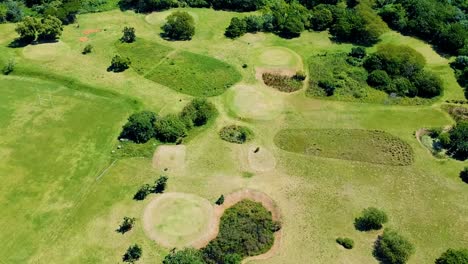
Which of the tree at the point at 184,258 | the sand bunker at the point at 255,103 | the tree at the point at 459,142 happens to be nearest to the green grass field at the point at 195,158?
the sand bunker at the point at 255,103

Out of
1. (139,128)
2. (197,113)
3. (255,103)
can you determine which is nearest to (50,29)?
(139,128)

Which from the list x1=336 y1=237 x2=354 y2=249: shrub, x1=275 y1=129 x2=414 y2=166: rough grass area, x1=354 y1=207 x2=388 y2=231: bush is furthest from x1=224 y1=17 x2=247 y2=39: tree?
x1=336 y1=237 x2=354 y2=249: shrub

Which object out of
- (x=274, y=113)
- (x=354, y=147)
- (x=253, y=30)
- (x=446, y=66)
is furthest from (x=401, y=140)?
(x=253, y=30)

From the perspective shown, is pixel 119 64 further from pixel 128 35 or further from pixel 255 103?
pixel 255 103

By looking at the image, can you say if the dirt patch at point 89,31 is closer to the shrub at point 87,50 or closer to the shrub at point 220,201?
the shrub at point 87,50

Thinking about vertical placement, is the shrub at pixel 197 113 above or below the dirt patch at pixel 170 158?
above
